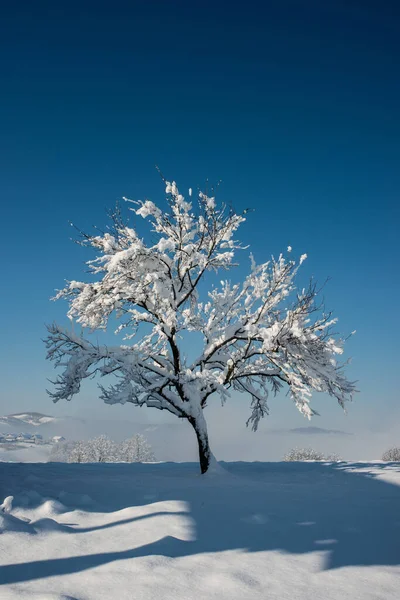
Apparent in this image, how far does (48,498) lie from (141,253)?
20.8 ft

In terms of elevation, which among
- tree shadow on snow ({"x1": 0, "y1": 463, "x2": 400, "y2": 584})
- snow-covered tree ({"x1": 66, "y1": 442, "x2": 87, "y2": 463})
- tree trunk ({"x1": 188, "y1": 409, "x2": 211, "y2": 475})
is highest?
tree trunk ({"x1": 188, "y1": 409, "x2": 211, "y2": 475})

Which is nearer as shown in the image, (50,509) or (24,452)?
(50,509)

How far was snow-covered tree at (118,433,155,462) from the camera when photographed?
51.8 m

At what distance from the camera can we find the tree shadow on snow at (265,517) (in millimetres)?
4199

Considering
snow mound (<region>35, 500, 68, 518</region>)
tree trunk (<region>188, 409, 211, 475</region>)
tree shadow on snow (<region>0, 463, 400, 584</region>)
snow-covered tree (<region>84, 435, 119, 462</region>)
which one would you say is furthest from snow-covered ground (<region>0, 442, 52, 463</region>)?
snow mound (<region>35, 500, 68, 518</region>)

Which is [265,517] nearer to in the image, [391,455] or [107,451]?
[391,455]

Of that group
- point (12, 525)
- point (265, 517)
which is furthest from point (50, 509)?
point (265, 517)

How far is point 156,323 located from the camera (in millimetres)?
11812

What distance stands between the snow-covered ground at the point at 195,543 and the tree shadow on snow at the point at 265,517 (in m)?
0.02

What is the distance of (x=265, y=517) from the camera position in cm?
575

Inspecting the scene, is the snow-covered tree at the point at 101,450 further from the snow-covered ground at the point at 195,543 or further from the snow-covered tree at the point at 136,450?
the snow-covered ground at the point at 195,543

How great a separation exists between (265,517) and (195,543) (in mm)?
1604

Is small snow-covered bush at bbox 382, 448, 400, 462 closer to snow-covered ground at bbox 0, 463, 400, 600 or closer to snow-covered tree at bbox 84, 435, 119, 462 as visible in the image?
snow-covered ground at bbox 0, 463, 400, 600

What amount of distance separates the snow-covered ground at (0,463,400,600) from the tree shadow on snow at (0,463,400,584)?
19 mm
